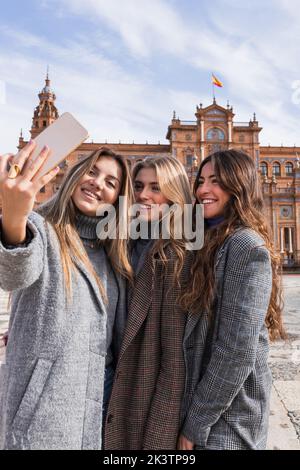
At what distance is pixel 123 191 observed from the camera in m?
1.94

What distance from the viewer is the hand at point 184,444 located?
1.58 m

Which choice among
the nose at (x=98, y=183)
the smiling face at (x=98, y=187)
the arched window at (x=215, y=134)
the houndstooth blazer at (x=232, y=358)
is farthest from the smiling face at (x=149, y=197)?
the arched window at (x=215, y=134)

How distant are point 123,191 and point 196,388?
1045 mm

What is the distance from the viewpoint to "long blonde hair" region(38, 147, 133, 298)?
1628 mm

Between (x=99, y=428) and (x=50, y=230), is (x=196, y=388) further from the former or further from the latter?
(x=50, y=230)

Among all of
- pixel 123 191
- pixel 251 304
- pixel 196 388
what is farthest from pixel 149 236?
pixel 196 388

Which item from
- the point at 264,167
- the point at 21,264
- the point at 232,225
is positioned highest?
the point at 264,167

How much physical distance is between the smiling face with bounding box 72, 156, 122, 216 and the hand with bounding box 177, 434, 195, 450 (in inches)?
44.4

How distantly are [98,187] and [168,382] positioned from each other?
3.28 ft

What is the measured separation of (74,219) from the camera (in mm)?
1791

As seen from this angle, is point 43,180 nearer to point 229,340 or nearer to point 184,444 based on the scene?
point 229,340

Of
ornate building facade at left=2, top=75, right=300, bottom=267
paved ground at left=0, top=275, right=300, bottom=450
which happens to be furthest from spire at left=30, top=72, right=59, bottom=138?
paved ground at left=0, top=275, right=300, bottom=450

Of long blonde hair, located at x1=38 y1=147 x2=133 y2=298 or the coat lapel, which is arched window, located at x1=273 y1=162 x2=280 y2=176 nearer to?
long blonde hair, located at x1=38 y1=147 x2=133 y2=298

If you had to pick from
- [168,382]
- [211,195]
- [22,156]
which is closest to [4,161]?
[22,156]
